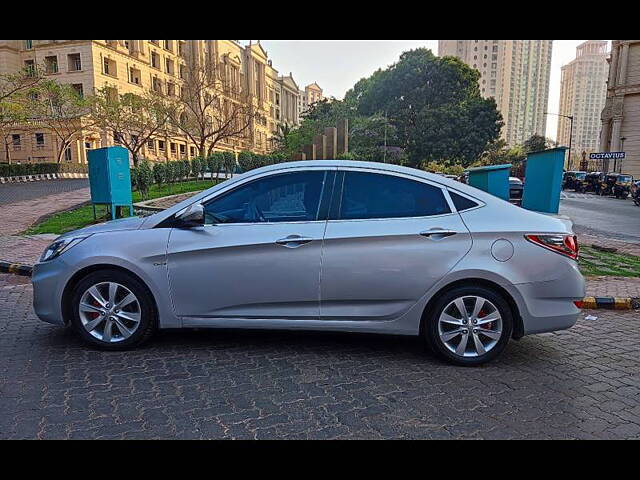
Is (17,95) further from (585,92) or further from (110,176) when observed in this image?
(585,92)

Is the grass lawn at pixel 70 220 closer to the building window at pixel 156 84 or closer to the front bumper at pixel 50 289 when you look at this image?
the front bumper at pixel 50 289

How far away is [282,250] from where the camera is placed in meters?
3.78

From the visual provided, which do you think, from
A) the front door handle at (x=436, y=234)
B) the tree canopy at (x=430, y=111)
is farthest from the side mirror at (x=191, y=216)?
the tree canopy at (x=430, y=111)

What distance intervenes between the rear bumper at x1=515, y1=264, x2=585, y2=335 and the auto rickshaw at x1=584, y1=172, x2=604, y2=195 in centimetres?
3671

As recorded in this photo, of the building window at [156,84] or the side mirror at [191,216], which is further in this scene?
the building window at [156,84]

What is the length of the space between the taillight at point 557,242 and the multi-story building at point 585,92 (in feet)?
322

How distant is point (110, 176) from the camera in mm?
10688

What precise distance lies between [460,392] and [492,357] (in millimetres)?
611

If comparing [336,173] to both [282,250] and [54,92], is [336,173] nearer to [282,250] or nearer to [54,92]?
[282,250]

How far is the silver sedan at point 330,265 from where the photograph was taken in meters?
3.73

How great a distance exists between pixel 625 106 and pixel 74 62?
58071mm

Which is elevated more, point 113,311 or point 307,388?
point 113,311

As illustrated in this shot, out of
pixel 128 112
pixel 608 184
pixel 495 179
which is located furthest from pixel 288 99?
pixel 495 179

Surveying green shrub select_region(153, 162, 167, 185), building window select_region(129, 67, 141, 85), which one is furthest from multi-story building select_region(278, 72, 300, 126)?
green shrub select_region(153, 162, 167, 185)
